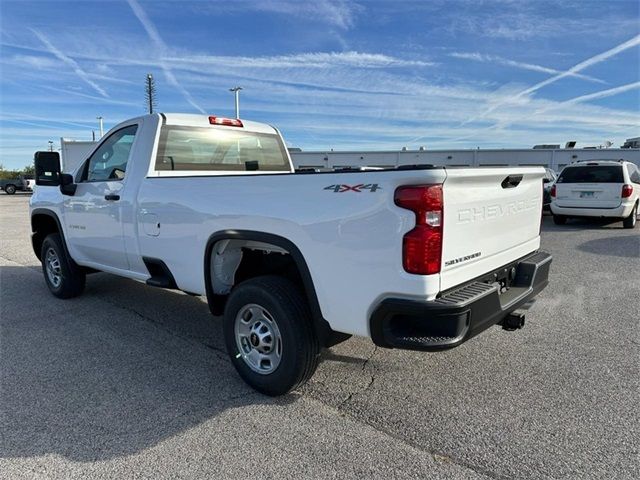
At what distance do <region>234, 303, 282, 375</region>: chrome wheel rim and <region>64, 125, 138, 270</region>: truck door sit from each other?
177 centimetres

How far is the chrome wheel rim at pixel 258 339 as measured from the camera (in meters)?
3.27

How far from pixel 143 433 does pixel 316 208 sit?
5.80ft

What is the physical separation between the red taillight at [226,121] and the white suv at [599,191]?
1033cm

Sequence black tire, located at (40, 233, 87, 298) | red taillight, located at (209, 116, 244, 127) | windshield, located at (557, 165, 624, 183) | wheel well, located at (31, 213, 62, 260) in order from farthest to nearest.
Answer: windshield, located at (557, 165, 624, 183) → wheel well, located at (31, 213, 62, 260) → black tire, located at (40, 233, 87, 298) → red taillight, located at (209, 116, 244, 127)

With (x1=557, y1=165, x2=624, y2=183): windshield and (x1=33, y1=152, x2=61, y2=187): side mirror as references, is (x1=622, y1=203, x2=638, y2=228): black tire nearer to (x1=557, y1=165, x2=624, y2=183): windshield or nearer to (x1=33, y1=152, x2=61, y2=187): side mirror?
(x1=557, y1=165, x2=624, y2=183): windshield

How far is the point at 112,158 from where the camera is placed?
4.91 m

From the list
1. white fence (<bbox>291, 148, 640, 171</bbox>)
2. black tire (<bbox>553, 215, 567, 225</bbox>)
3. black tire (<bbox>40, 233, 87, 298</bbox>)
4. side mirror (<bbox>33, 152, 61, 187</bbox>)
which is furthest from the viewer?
white fence (<bbox>291, 148, 640, 171</bbox>)

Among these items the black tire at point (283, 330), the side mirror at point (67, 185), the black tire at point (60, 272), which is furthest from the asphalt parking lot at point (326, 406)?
the side mirror at point (67, 185)

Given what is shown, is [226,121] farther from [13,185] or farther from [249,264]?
[13,185]

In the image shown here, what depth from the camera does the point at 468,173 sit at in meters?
2.67

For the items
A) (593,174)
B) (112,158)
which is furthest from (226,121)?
(593,174)

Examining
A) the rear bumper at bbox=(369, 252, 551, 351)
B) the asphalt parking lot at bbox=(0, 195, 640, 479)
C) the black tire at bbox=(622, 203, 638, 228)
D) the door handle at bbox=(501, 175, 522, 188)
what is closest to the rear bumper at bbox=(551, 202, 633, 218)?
the black tire at bbox=(622, 203, 638, 228)

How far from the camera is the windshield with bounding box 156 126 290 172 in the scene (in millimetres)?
4531

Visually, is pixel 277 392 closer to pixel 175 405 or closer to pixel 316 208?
pixel 175 405
